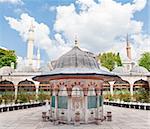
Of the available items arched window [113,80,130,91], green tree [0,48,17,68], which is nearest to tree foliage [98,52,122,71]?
arched window [113,80,130,91]

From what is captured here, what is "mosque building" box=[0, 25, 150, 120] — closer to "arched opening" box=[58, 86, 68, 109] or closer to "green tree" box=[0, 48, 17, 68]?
"arched opening" box=[58, 86, 68, 109]

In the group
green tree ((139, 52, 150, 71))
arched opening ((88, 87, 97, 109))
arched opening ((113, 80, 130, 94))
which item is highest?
green tree ((139, 52, 150, 71))

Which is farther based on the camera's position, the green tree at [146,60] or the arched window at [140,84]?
the green tree at [146,60]

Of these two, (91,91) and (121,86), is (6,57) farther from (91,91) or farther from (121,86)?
(91,91)

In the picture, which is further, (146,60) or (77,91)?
(146,60)

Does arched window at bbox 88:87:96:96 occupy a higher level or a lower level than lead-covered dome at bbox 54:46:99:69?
lower

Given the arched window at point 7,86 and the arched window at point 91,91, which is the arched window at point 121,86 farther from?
the arched window at point 91,91

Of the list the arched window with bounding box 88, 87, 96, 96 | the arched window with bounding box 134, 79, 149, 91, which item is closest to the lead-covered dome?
the arched window with bounding box 88, 87, 96, 96

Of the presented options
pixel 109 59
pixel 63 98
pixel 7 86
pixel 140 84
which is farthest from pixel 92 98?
pixel 109 59

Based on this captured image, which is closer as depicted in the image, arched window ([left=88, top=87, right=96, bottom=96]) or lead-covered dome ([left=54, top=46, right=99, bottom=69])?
arched window ([left=88, top=87, right=96, bottom=96])

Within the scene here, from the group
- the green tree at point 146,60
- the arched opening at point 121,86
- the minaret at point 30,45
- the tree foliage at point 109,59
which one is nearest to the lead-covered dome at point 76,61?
the arched opening at point 121,86

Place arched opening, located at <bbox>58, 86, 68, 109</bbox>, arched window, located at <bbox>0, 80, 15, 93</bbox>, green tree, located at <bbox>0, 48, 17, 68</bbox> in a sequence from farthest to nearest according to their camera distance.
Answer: green tree, located at <bbox>0, 48, 17, 68</bbox> < arched window, located at <bbox>0, 80, 15, 93</bbox> < arched opening, located at <bbox>58, 86, 68, 109</bbox>

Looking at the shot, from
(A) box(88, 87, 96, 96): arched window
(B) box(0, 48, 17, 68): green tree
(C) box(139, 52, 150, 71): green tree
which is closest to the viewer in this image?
(A) box(88, 87, 96, 96): arched window

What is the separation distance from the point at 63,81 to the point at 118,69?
27391 mm
